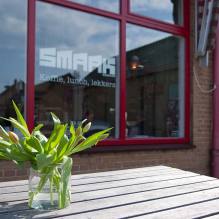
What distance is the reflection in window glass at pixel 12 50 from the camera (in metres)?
3.55

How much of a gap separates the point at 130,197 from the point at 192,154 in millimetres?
3062

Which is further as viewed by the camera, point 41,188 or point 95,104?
point 95,104

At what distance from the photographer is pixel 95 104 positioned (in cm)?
412

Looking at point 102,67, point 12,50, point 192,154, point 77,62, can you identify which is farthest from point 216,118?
point 12,50

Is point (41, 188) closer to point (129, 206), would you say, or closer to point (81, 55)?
point (129, 206)

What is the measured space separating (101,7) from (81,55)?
1.88ft

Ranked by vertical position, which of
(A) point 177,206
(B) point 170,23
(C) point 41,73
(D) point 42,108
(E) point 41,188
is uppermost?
(B) point 170,23

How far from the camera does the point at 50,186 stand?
4.74ft

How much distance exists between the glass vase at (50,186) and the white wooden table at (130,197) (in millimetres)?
39

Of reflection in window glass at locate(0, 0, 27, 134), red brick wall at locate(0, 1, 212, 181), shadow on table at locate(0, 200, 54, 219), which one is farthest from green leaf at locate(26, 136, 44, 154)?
red brick wall at locate(0, 1, 212, 181)

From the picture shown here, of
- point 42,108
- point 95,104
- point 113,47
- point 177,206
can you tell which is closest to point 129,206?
point 177,206

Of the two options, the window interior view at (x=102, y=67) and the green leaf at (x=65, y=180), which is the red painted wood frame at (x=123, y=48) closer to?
the window interior view at (x=102, y=67)

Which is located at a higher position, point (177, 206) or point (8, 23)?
point (8, 23)

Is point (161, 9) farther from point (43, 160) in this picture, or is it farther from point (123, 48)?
point (43, 160)
